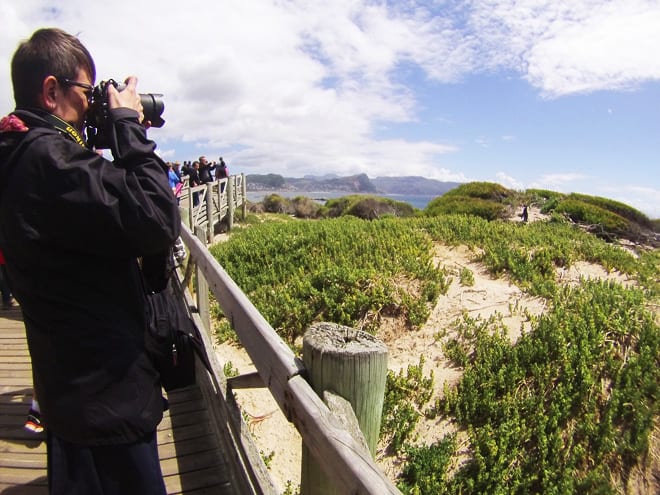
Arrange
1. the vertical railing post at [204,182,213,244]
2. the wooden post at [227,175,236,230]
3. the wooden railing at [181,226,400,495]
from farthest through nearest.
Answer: the wooden post at [227,175,236,230]
the vertical railing post at [204,182,213,244]
the wooden railing at [181,226,400,495]

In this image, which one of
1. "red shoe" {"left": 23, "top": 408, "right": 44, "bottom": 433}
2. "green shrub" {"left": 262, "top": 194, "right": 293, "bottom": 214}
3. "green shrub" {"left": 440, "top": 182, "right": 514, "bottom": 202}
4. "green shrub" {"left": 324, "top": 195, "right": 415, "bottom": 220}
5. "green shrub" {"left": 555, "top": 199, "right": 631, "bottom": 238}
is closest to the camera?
"red shoe" {"left": 23, "top": 408, "right": 44, "bottom": 433}

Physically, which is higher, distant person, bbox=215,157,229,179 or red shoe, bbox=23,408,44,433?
distant person, bbox=215,157,229,179

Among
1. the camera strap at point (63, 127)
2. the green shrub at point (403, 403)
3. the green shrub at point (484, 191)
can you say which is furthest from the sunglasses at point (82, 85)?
the green shrub at point (484, 191)

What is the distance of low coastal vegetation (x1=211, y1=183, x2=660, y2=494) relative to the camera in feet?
14.3

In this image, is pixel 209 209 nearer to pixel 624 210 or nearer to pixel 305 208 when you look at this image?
Result: pixel 624 210

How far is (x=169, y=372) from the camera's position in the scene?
70.6 inches

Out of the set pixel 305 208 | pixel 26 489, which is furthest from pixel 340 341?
pixel 305 208

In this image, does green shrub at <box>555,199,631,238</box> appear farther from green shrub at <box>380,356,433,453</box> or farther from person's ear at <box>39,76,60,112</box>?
person's ear at <box>39,76,60,112</box>

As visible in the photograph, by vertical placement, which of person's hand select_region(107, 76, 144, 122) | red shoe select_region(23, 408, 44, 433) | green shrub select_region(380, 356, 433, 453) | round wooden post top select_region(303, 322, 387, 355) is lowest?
green shrub select_region(380, 356, 433, 453)

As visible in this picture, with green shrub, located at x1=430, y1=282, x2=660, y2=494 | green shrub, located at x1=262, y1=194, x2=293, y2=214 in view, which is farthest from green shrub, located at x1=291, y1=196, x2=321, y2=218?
green shrub, located at x1=430, y1=282, x2=660, y2=494

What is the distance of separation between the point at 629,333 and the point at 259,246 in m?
6.56

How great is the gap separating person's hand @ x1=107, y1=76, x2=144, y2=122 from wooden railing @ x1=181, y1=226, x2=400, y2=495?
978 millimetres

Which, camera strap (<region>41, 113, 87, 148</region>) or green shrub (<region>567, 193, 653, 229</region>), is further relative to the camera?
green shrub (<region>567, 193, 653, 229</region>)

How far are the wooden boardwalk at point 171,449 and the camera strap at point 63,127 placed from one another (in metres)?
2.21
